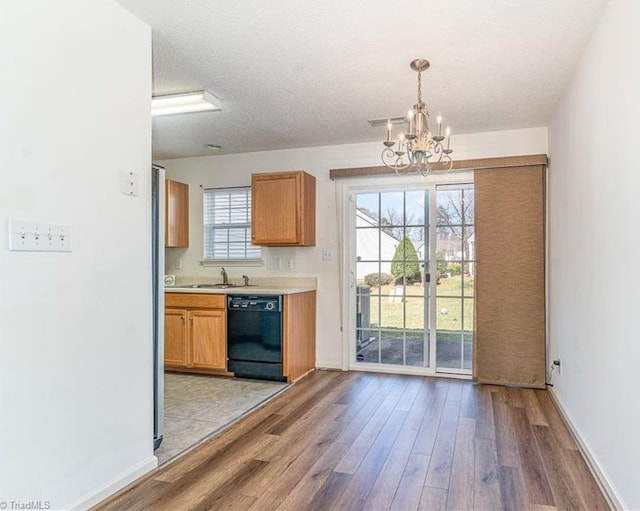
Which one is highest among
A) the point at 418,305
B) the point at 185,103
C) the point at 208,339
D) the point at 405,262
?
the point at 185,103

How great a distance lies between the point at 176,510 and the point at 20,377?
0.90 meters

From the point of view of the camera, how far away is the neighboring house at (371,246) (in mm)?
4633

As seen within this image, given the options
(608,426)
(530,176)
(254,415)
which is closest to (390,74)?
(530,176)

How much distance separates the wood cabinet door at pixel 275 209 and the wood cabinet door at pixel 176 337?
1.08 m

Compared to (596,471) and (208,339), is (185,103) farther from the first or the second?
(596,471)

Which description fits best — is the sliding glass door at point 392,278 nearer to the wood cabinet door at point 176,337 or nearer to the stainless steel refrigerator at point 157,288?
the wood cabinet door at point 176,337

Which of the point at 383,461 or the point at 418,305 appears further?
the point at 418,305

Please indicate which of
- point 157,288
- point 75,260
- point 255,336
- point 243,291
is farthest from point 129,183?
point 255,336

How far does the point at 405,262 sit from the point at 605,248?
239 centimetres

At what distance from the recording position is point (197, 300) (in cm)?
443

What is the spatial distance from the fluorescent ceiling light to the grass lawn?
7.99 feet

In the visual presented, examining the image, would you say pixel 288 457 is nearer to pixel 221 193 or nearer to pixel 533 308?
pixel 533 308

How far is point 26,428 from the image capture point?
1752 mm

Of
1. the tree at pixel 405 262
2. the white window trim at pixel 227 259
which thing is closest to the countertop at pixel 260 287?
the white window trim at pixel 227 259
